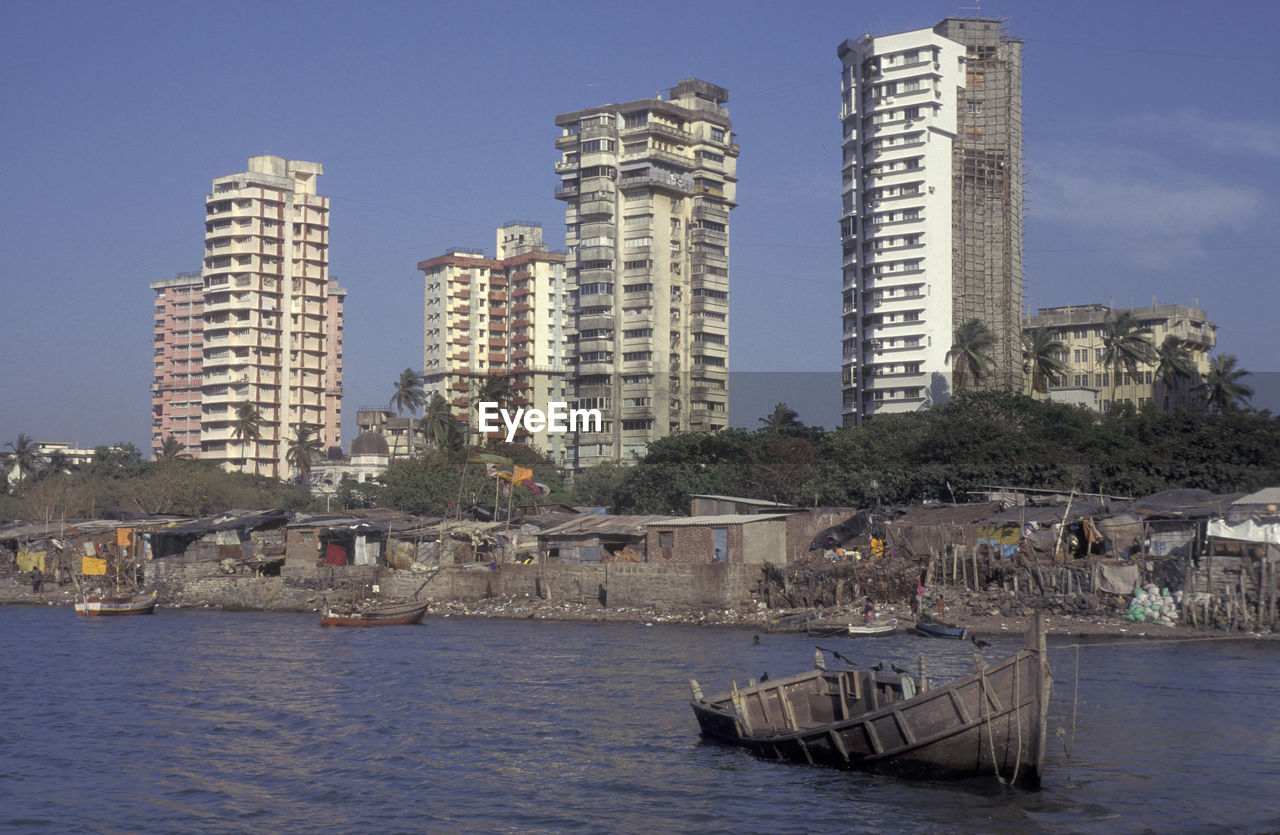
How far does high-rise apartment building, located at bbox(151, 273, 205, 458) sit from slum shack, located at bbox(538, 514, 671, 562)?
118151 mm

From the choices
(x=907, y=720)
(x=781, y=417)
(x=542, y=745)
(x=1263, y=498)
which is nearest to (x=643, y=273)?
(x=781, y=417)

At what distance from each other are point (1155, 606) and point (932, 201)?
190ft

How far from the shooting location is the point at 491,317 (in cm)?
14312

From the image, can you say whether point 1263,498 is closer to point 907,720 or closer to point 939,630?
point 939,630

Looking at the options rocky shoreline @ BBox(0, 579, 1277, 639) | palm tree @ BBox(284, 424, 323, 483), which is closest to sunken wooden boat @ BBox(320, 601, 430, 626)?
rocky shoreline @ BBox(0, 579, 1277, 639)

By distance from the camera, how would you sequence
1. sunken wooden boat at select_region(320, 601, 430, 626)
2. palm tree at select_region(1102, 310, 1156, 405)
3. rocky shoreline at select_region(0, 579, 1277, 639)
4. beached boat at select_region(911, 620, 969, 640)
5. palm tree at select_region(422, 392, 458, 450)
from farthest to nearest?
palm tree at select_region(422, 392, 458, 450), palm tree at select_region(1102, 310, 1156, 405), sunken wooden boat at select_region(320, 601, 430, 626), rocky shoreline at select_region(0, 579, 1277, 639), beached boat at select_region(911, 620, 969, 640)

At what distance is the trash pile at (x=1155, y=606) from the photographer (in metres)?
39.9

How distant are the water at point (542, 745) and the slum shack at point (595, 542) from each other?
39.1 feet

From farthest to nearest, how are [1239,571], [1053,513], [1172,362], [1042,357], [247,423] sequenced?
[247,423] → [1172,362] → [1042,357] → [1053,513] → [1239,571]

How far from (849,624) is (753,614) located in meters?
5.82

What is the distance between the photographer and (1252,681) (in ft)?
99.3

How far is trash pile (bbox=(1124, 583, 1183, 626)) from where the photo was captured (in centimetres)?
3988

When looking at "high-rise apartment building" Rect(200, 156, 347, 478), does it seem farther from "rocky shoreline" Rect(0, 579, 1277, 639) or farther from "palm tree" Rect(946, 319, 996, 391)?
"rocky shoreline" Rect(0, 579, 1277, 639)

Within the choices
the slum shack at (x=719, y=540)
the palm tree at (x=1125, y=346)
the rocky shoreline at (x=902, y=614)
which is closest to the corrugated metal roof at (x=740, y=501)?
the slum shack at (x=719, y=540)
